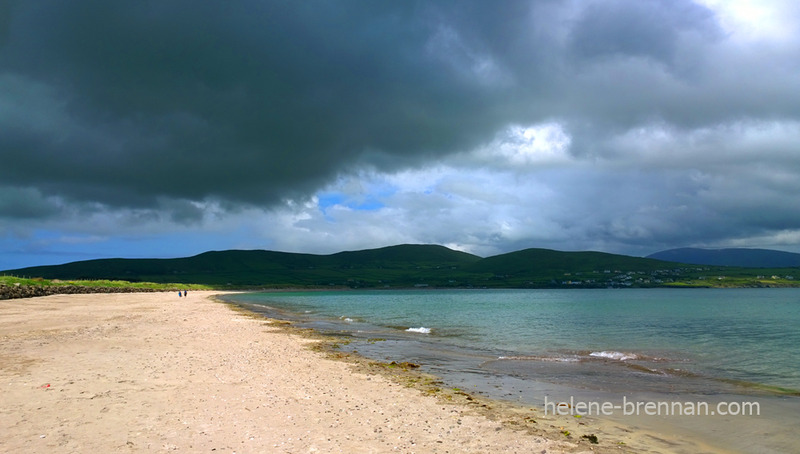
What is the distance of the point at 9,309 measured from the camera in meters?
41.7

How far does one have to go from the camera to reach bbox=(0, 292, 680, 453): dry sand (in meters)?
9.27

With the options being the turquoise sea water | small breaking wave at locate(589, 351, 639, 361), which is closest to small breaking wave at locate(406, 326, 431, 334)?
the turquoise sea water

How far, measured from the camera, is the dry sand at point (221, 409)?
927 centimetres

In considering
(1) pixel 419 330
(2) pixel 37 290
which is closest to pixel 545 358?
(1) pixel 419 330

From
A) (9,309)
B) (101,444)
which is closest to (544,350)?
(101,444)

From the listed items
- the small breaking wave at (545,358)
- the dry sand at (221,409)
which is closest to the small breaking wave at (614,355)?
the small breaking wave at (545,358)

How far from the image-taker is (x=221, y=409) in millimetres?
11680

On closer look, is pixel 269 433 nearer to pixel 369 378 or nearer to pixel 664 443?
pixel 369 378

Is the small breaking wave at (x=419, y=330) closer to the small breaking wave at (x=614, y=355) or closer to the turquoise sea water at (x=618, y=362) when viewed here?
the turquoise sea water at (x=618, y=362)

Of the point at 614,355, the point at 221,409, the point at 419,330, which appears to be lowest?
the point at 419,330

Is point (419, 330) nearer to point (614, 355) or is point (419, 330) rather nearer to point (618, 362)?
point (614, 355)

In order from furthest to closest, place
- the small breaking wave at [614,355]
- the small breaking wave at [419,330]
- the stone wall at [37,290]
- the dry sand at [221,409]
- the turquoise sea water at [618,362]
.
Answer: the stone wall at [37,290] → the small breaking wave at [419,330] → the small breaking wave at [614,355] → the turquoise sea water at [618,362] → the dry sand at [221,409]

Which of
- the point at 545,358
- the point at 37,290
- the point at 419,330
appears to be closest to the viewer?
the point at 545,358

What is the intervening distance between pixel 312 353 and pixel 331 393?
1030 centimetres
